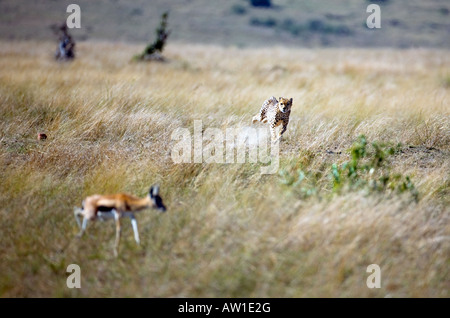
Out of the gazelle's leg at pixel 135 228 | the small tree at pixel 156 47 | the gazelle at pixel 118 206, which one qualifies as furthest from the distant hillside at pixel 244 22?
the gazelle's leg at pixel 135 228

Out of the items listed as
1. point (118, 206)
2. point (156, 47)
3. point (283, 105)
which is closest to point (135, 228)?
point (118, 206)

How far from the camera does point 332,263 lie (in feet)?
10.2

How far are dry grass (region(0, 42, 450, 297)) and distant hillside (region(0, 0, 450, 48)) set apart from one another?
27.7 m

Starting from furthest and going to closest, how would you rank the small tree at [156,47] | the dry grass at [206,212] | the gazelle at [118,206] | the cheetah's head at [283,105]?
Result: the small tree at [156,47], the cheetah's head at [283,105], the gazelle at [118,206], the dry grass at [206,212]

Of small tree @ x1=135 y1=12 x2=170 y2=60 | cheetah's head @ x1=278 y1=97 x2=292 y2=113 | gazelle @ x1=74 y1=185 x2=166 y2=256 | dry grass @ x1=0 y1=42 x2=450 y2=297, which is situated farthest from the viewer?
small tree @ x1=135 y1=12 x2=170 y2=60

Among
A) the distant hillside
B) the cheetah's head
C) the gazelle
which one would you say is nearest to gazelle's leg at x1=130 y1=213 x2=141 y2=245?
the gazelle

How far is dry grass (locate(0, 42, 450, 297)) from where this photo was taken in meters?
3.04

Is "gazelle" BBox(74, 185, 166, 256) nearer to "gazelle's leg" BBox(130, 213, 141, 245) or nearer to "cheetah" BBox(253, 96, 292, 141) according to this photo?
"gazelle's leg" BBox(130, 213, 141, 245)

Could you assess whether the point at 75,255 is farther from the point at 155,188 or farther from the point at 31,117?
the point at 31,117

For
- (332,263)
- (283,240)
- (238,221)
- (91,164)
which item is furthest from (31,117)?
(332,263)

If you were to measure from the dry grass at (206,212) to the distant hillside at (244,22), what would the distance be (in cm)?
2771

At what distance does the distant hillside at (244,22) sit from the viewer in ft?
116

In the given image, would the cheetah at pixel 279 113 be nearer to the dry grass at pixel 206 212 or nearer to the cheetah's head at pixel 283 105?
the cheetah's head at pixel 283 105
